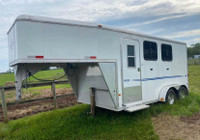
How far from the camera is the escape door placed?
5.04 meters

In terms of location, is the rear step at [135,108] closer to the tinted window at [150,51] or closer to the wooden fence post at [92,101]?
the wooden fence post at [92,101]

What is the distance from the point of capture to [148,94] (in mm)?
5742

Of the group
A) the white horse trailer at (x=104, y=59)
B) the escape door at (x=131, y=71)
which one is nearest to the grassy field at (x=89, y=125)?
the white horse trailer at (x=104, y=59)

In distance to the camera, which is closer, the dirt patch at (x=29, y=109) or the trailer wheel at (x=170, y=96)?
the dirt patch at (x=29, y=109)

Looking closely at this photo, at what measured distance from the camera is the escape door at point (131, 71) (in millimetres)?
5039

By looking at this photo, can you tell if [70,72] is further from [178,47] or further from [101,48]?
[178,47]

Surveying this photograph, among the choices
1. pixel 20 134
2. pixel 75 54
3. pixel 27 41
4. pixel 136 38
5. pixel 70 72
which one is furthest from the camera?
pixel 70 72

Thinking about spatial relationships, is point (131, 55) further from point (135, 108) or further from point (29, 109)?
point (29, 109)

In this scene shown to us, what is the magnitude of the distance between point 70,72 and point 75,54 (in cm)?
190

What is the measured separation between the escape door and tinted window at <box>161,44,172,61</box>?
1.47 meters

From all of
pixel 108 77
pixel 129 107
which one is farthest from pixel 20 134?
pixel 129 107

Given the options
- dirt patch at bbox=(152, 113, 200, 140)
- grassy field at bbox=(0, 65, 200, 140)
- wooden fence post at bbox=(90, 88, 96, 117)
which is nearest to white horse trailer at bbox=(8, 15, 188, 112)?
wooden fence post at bbox=(90, 88, 96, 117)

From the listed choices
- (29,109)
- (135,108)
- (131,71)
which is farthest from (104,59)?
(29,109)

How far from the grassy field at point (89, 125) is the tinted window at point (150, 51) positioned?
177cm
